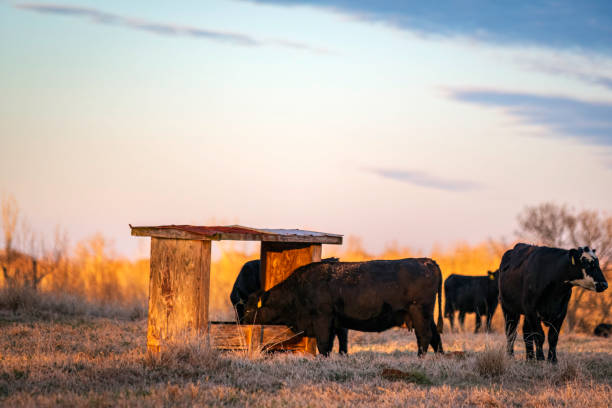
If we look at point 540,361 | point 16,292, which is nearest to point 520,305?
point 540,361

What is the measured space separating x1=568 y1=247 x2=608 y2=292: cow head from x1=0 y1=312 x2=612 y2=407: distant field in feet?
4.62

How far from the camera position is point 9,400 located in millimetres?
7688

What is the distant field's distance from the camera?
8.27m

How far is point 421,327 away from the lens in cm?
1272

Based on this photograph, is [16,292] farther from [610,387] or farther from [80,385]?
[610,387]

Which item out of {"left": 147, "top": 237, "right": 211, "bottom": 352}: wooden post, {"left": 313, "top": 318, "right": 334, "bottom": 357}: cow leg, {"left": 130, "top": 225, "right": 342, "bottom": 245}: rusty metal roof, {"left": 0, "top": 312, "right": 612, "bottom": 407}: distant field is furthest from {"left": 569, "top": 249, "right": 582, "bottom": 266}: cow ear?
{"left": 147, "top": 237, "right": 211, "bottom": 352}: wooden post

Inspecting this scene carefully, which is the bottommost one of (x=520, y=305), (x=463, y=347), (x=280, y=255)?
(x=463, y=347)

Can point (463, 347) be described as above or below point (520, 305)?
below

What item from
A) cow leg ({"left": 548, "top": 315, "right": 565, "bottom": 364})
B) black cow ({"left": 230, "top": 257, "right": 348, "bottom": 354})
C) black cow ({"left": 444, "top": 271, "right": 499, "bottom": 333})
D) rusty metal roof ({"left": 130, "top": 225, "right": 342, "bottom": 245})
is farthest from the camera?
black cow ({"left": 444, "top": 271, "right": 499, "bottom": 333})

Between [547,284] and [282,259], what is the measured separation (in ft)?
16.2

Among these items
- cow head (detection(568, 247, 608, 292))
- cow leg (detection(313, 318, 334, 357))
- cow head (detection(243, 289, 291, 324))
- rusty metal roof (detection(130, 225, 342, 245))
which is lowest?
cow leg (detection(313, 318, 334, 357))

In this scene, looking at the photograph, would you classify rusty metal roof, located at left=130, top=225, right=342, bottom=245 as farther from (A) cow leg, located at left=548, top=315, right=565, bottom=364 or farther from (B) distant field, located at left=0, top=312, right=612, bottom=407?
(A) cow leg, located at left=548, top=315, right=565, bottom=364

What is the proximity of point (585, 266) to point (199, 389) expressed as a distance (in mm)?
7037

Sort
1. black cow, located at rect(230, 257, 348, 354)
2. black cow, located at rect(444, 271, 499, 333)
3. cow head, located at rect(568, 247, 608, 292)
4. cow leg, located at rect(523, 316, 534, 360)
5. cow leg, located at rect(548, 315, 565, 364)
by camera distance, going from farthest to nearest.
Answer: black cow, located at rect(444, 271, 499, 333)
black cow, located at rect(230, 257, 348, 354)
cow leg, located at rect(523, 316, 534, 360)
cow leg, located at rect(548, 315, 565, 364)
cow head, located at rect(568, 247, 608, 292)
